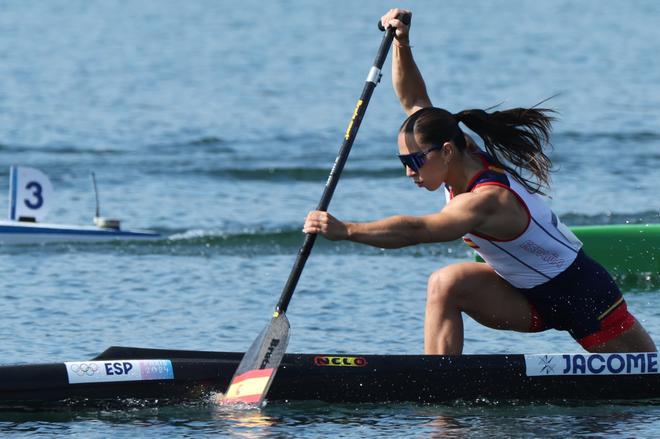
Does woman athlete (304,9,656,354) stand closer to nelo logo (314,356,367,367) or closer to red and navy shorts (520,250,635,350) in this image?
red and navy shorts (520,250,635,350)

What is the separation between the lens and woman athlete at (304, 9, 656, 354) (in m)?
5.75

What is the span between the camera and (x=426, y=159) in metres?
5.88

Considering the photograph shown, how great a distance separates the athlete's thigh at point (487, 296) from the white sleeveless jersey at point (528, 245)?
0.06 metres

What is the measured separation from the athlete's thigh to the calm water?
1.38ft

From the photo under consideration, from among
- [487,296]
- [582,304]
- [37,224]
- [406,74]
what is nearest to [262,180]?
[37,224]

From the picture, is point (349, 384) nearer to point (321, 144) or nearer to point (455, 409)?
point (455, 409)

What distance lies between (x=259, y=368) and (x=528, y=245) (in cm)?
126

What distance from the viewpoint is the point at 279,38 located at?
32312mm

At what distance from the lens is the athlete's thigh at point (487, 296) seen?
242 inches

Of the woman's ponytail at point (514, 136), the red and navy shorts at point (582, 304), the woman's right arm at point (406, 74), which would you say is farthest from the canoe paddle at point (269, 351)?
the red and navy shorts at point (582, 304)

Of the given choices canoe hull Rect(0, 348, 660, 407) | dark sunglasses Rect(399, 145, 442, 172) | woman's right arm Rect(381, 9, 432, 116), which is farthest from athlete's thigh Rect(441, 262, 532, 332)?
woman's right arm Rect(381, 9, 432, 116)

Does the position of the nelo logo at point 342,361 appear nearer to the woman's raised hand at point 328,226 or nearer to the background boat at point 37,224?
the woman's raised hand at point 328,226

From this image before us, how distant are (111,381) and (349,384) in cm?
102

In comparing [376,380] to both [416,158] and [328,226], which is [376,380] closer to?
[328,226]
